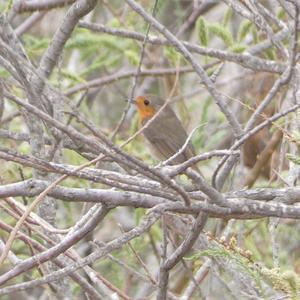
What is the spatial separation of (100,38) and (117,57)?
0.56 metres

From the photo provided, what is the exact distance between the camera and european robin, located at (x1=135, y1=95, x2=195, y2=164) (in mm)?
6805


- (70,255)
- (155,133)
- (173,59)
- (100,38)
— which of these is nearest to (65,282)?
(70,255)

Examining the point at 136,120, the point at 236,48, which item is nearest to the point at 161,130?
the point at 136,120

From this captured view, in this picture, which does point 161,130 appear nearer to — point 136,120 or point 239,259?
point 136,120

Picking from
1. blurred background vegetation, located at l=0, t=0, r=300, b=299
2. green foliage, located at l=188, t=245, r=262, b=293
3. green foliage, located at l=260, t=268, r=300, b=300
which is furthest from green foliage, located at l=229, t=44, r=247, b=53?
green foliage, located at l=260, t=268, r=300, b=300

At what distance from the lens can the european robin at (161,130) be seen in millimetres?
6805

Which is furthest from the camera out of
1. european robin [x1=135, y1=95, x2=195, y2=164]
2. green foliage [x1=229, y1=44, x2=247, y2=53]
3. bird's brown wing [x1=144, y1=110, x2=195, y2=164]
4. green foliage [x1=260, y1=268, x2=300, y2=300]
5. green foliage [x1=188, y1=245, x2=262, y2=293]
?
bird's brown wing [x1=144, y1=110, x2=195, y2=164]

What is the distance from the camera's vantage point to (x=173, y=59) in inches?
213

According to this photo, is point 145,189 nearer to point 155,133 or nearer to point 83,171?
point 83,171

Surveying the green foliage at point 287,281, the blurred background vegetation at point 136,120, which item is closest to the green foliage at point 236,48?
the blurred background vegetation at point 136,120

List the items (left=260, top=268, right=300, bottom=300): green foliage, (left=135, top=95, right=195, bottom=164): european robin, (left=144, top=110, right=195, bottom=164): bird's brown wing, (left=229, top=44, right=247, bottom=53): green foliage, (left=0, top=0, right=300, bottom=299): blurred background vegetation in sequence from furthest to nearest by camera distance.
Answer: (left=144, top=110, right=195, bottom=164): bird's brown wing, (left=135, top=95, right=195, bottom=164): european robin, (left=0, top=0, right=300, bottom=299): blurred background vegetation, (left=229, top=44, right=247, bottom=53): green foliage, (left=260, top=268, right=300, bottom=300): green foliage

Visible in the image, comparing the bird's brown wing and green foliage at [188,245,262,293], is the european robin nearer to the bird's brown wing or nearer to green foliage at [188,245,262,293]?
the bird's brown wing

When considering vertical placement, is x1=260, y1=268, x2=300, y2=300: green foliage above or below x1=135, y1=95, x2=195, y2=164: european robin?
below

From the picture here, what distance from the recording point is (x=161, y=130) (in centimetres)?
740
